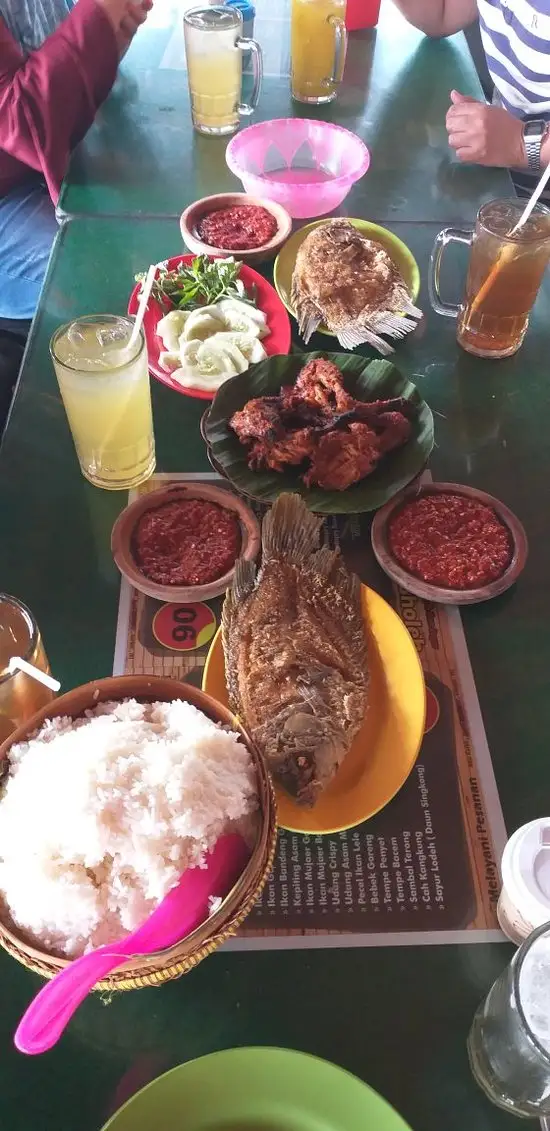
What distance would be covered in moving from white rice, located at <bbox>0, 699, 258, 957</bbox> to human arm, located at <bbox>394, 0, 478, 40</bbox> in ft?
9.33

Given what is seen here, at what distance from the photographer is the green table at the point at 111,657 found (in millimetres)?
765

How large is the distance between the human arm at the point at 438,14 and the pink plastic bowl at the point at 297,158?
3.14 ft

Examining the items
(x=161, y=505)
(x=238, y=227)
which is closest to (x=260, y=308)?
(x=238, y=227)

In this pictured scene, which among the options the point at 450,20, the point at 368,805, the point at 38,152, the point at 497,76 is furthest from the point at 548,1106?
the point at 450,20

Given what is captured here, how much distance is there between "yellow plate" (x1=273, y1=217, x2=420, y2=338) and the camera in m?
1.64

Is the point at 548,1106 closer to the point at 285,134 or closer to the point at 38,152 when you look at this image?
the point at 285,134

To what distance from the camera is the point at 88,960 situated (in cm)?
61

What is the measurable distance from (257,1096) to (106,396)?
0.97 metres

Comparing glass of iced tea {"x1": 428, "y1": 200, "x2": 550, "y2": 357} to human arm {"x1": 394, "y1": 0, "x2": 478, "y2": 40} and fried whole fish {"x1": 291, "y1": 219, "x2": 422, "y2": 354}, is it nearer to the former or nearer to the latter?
fried whole fish {"x1": 291, "y1": 219, "x2": 422, "y2": 354}

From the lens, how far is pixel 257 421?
1.29 m

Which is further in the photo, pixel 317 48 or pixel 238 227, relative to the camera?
pixel 317 48

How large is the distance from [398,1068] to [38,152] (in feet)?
7.31

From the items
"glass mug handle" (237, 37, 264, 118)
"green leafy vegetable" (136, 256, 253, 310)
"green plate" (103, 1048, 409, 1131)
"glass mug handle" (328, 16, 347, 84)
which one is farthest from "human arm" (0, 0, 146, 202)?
"green plate" (103, 1048, 409, 1131)

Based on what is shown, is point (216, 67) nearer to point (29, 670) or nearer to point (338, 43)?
point (338, 43)
